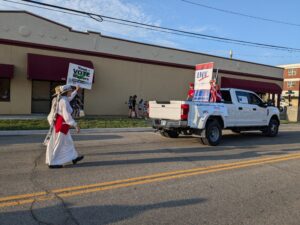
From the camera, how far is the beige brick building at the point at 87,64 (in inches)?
806

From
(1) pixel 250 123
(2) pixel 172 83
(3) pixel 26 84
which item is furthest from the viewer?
(2) pixel 172 83

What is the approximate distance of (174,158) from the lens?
898 cm

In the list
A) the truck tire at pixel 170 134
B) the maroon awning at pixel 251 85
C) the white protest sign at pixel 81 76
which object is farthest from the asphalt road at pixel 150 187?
the maroon awning at pixel 251 85

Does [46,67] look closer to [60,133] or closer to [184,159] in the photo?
[184,159]

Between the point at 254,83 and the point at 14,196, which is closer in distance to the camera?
the point at 14,196

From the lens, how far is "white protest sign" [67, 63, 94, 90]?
15.0 metres

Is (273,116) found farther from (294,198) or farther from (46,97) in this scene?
(46,97)

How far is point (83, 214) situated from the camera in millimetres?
4734

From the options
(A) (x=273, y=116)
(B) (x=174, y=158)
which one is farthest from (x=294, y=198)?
(A) (x=273, y=116)

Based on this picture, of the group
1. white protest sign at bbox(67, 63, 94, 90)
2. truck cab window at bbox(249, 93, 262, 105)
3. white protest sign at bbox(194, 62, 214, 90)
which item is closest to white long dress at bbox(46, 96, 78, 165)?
white protest sign at bbox(194, 62, 214, 90)

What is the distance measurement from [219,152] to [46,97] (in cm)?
1499

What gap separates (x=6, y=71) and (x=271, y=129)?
14514 mm

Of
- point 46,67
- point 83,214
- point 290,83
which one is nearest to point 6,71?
point 46,67

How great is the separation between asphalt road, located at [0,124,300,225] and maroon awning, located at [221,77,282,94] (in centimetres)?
2129
